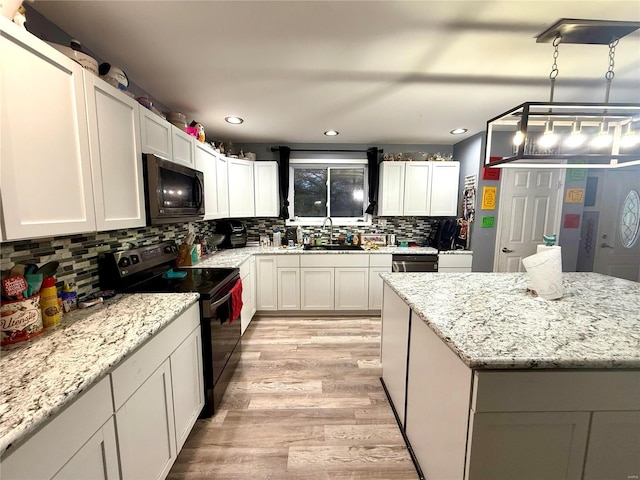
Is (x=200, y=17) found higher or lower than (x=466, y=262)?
higher

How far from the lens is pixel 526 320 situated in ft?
3.81

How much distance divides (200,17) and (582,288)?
2.78m

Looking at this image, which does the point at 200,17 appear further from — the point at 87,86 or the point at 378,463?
the point at 378,463

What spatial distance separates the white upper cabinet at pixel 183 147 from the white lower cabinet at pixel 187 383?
1348mm

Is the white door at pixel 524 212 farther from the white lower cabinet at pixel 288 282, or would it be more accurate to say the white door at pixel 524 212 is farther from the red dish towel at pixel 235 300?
the red dish towel at pixel 235 300

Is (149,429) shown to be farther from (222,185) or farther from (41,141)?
(222,185)

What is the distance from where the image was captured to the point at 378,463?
1401 mm

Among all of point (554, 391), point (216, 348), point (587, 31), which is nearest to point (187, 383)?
point (216, 348)

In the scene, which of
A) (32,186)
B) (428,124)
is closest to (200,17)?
(32,186)

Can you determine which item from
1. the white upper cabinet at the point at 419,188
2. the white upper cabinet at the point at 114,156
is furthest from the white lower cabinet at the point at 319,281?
the white upper cabinet at the point at 114,156

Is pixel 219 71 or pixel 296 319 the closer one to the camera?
pixel 219 71

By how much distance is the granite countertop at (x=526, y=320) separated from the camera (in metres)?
0.85

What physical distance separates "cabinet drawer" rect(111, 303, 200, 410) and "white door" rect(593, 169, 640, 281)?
5.16 metres

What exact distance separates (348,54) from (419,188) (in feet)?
7.65
